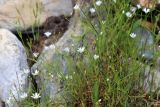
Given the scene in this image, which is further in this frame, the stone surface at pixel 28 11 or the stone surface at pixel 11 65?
the stone surface at pixel 28 11

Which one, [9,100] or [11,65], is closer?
[9,100]

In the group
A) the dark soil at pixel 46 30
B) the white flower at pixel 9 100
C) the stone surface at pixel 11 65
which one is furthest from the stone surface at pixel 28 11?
the white flower at pixel 9 100

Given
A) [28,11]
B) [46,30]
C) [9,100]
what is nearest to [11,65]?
Result: [9,100]

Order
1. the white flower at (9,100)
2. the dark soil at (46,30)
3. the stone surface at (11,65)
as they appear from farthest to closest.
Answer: the dark soil at (46,30), the stone surface at (11,65), the white flower at (9,100)

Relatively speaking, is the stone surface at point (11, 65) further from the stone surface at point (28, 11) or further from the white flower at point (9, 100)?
the stone surface at point (28, 11)

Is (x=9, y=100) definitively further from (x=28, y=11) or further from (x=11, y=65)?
(x=28, y=11)

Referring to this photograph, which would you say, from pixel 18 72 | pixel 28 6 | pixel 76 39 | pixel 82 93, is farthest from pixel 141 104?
pixel 28 6
